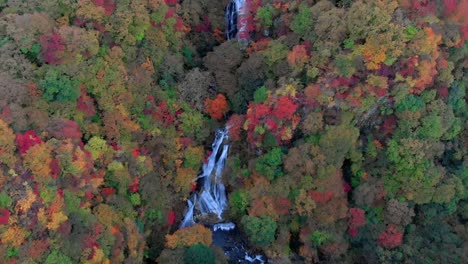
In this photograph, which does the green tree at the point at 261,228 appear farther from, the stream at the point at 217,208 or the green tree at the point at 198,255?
the green tree at the point at 198,255

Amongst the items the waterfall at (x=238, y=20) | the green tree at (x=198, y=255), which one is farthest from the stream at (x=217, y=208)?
the waterfall at (x=238, y=20)

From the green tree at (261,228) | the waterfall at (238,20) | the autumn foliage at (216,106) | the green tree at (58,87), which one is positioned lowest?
the green tree at (261,228)

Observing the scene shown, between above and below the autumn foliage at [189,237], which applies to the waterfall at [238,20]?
above

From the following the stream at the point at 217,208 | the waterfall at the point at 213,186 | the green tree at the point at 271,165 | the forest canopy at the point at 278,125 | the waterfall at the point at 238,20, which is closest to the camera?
the forest canopy at the point at 278,125

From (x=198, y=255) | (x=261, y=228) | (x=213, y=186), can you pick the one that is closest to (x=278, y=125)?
(x=261, y=228)

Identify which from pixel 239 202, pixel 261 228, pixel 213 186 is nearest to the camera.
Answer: pixel 261 228

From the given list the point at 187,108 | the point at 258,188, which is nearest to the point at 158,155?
the point at 187,108

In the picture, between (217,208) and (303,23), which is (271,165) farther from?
(303,23)

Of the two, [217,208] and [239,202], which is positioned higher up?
[239,202]

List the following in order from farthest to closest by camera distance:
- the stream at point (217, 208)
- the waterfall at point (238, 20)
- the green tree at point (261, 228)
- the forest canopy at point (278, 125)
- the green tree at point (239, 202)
→ the waterfall at point (238, 20), the stream at point (217, 208), the green tree at point (239, 202), the green tree at point (261, 228), the forest canopy at point (278, 125)
